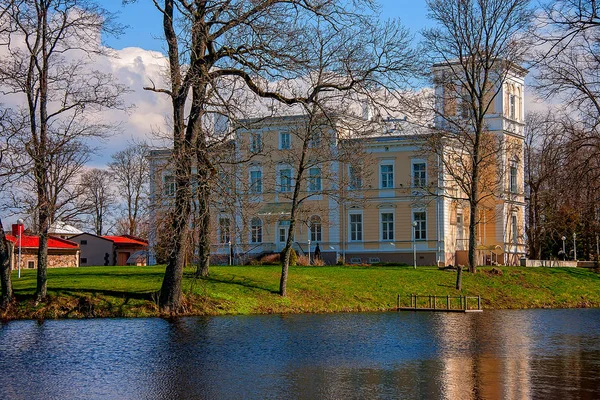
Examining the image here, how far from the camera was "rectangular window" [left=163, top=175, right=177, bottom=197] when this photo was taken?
29.3 m

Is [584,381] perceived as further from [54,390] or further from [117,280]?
[117,280]

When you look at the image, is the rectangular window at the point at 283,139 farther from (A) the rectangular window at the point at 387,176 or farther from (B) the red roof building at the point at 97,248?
(B) the red roof building at the point at 97,248

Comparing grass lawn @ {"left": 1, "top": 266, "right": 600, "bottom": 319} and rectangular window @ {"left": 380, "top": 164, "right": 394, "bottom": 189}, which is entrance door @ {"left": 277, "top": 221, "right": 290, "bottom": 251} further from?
grass lawn @ {"left": 1, "top": 266, "right": 600, "bottom": 319}

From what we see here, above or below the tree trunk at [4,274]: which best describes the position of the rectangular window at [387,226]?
above

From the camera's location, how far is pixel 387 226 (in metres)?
60.7

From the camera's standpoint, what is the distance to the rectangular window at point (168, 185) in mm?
29261

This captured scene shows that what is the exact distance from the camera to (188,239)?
106ft

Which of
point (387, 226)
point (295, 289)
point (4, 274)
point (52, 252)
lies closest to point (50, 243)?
point (52, 252)

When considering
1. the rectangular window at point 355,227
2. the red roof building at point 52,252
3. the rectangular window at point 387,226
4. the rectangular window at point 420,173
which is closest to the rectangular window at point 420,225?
the rectangular window at point 387,226

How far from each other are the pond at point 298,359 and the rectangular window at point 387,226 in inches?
1163

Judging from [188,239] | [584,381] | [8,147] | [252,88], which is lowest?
[584,381]

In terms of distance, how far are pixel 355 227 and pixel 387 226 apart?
7.43ft

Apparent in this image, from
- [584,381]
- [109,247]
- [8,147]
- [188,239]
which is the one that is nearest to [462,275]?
[188,239]

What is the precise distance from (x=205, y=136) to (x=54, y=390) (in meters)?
14.3
